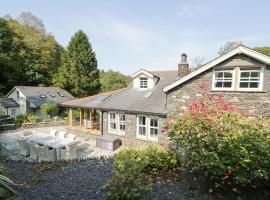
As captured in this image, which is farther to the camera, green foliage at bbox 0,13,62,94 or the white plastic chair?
green foliage at bbox 0,13,62,94

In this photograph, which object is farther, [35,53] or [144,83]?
[35,53]

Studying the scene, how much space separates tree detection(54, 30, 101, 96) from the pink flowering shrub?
1234 inches

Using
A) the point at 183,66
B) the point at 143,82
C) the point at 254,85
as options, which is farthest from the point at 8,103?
the point at 254,85

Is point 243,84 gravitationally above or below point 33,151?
above

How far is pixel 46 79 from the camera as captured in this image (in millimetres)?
38719

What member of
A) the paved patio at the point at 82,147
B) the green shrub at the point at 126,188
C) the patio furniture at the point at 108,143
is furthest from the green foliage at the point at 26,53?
the green shrub at the point at 126,188

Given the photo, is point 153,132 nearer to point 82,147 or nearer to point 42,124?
point 82,147

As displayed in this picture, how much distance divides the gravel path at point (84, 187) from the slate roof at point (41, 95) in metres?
23.9

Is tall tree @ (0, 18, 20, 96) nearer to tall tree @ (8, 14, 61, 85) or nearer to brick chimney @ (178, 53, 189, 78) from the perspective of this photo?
tall tree @ (8, 14, 61, 85)

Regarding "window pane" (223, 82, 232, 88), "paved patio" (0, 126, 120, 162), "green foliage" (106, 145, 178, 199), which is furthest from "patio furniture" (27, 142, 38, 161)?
"window pane" (223, 82, 232, 88)

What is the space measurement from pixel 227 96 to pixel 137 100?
6.54 m

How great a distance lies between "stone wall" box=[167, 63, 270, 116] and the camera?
9.40 m

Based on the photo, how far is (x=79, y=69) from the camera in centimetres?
3444

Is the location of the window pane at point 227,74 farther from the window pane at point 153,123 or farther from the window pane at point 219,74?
the window pane at point 153,123
